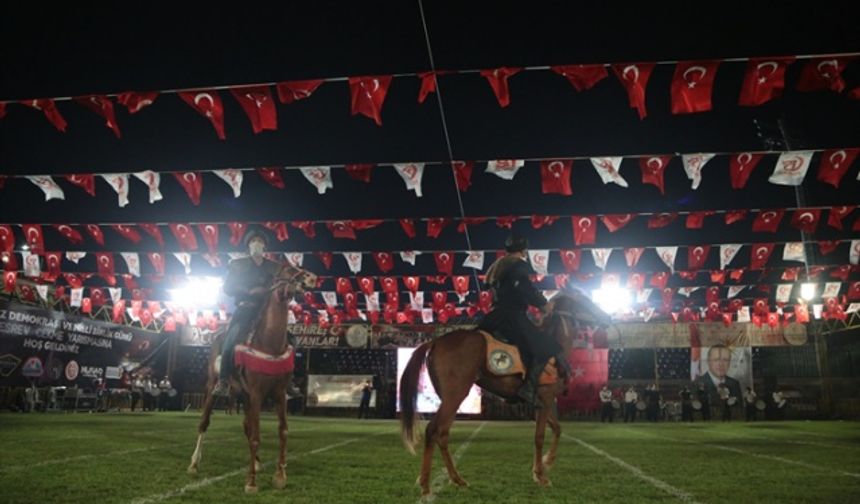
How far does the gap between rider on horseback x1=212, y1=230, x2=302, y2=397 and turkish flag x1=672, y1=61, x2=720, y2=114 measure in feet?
21.9

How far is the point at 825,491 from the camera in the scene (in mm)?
5949

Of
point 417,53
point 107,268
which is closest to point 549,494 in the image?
point 417,53

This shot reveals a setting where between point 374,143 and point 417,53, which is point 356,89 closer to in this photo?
point 417,53

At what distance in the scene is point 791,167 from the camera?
38.9ft

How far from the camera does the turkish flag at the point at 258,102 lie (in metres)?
9.74

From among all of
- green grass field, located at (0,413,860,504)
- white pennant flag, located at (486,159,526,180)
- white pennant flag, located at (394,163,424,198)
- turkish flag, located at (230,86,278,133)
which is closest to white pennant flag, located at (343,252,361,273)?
white pennant flag, located at (394,163,424,198)

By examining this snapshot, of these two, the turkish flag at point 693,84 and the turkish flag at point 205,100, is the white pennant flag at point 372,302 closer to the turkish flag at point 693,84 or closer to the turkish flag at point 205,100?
the turkish flag at point 205,100

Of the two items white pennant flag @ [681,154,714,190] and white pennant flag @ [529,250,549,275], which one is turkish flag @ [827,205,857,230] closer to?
white pennant flag @ [681,154,714,190]

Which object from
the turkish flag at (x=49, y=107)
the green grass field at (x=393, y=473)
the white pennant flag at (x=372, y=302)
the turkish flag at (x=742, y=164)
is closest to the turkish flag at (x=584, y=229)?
the turkish flag at (x=742, y=164)

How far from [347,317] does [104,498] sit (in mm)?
26107

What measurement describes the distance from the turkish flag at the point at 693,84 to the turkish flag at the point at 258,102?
6.54 m

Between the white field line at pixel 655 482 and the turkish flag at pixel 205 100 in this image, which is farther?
the turkish flag at pixel 205 100

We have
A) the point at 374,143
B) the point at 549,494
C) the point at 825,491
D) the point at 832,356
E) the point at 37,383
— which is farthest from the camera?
the point at 832,356

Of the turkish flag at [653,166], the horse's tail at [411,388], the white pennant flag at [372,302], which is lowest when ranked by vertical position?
the horse's tail at [411,388]
